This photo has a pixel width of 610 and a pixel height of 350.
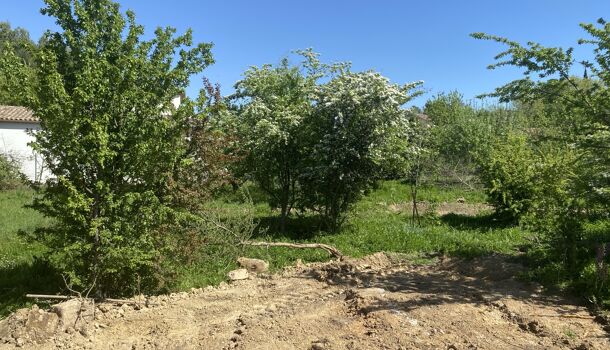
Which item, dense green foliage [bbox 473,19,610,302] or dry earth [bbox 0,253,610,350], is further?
dense green foliage [bbox 473,19,610,302]

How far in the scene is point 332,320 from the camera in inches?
210

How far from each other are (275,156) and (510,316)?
685 centimetres

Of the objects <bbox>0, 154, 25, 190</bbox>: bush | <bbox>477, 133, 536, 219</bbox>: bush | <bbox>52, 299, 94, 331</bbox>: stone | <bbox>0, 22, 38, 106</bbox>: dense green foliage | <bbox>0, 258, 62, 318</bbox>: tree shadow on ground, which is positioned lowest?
<bbox>0, 258, 62, 318</bbox>: tree shadow on ground

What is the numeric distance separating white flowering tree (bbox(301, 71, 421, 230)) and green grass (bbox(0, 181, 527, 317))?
85cm

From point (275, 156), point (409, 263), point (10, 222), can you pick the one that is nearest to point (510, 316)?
point (409, 263)

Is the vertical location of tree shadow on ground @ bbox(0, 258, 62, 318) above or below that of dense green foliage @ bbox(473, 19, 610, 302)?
below

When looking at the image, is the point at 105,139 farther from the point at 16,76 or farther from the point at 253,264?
the point at 253,264

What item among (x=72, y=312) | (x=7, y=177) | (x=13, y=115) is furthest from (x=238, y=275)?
(x=13, y=115)

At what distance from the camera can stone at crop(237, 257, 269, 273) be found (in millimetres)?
7973

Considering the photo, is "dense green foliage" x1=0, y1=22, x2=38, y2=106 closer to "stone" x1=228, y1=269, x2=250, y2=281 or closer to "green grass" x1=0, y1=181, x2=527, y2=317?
"green grass" x1=0, y1=181, x2=527, y2=317

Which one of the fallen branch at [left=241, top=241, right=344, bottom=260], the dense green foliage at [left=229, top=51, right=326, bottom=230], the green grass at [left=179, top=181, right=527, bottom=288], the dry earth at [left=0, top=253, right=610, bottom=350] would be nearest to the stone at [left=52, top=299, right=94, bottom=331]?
the dry earth at [left=0, top=253, right=610, bottom=350]

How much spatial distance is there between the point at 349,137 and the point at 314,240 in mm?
2317

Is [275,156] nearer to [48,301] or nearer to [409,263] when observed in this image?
[409,263]

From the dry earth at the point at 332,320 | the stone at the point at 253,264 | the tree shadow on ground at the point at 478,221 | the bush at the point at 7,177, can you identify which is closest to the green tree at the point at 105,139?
the dry earth at the point at 332,320
